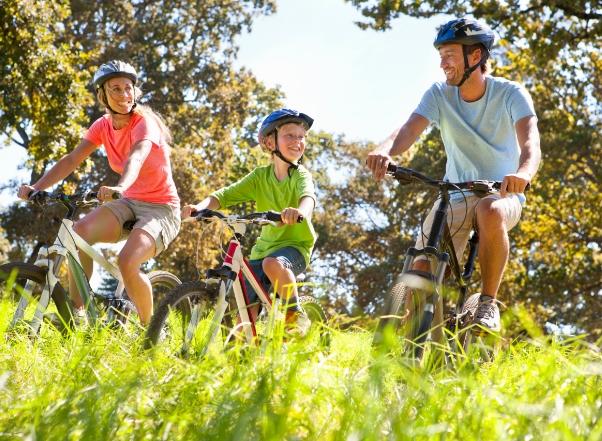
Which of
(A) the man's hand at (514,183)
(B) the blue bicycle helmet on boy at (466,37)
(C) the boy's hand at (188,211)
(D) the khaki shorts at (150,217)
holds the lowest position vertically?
(D) the khaki shorts at (150,217)

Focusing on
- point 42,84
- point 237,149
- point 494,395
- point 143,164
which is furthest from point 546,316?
point 494,395

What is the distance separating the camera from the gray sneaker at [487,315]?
4852 mm

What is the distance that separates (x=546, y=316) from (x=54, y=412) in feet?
77.9

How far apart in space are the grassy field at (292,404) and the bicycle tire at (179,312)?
1099 mm

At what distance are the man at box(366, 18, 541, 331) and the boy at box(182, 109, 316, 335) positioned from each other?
2.52ft

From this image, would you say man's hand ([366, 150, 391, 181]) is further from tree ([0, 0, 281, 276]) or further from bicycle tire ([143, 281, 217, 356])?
tree ([0, 0, 281, 276])

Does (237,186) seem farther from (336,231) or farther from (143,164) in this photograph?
(336,231)

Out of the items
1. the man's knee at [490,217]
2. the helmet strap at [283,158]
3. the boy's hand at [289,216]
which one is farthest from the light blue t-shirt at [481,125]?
the boy's hand at [289,216]

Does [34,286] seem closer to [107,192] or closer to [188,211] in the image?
[107,192]

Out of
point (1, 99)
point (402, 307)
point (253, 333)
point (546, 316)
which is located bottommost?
point (546, 316)

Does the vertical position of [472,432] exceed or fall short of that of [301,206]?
it falls short

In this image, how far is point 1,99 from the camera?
15938 millimetres

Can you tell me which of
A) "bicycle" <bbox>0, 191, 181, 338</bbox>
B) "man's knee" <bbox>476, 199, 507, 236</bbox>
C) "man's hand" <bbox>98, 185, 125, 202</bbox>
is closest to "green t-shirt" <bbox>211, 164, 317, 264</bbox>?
"man's hand" <bbox>98, 185, 125, 202</bbox>

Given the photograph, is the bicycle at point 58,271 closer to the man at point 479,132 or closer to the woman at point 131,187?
the woman at point 131,187
